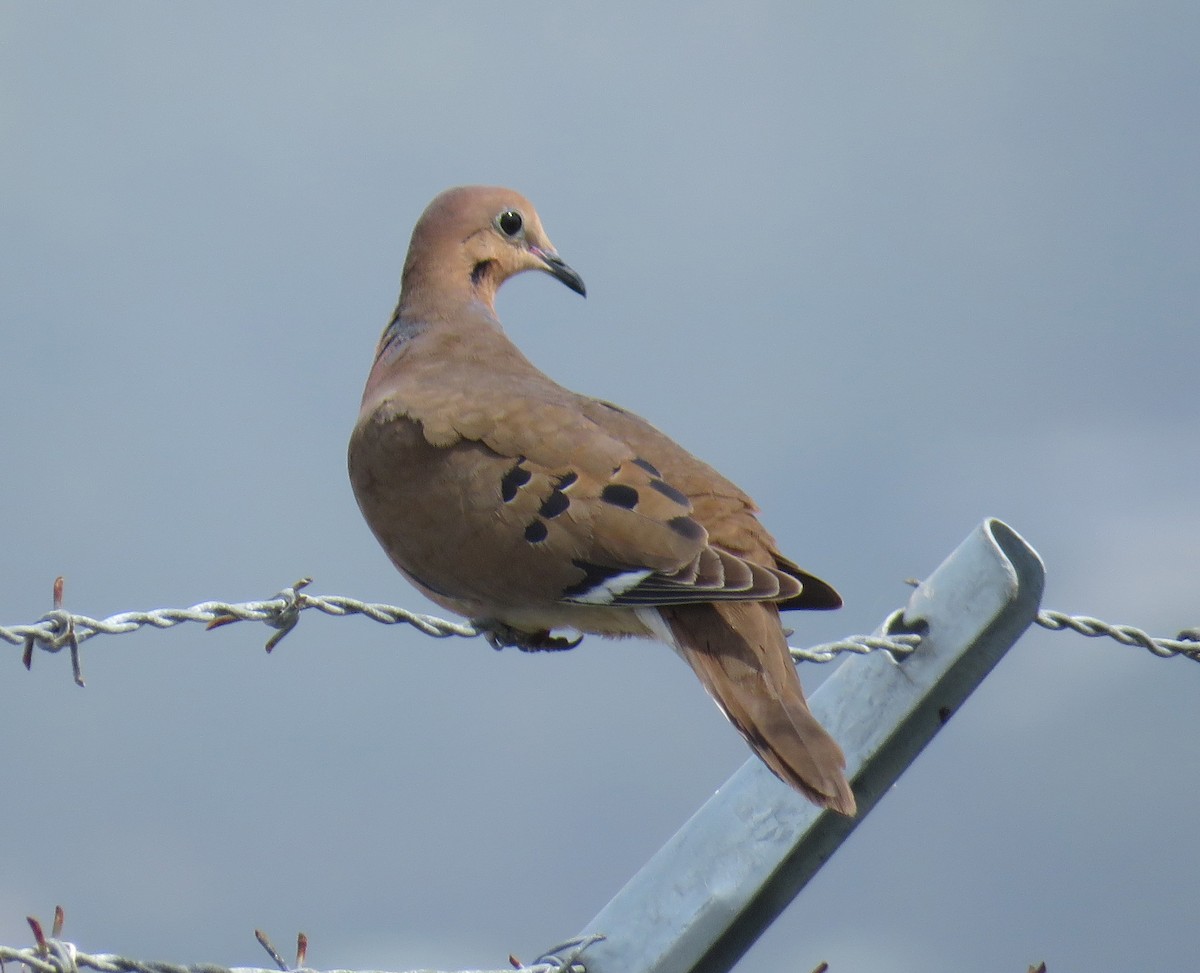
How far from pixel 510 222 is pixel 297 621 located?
7.61ft

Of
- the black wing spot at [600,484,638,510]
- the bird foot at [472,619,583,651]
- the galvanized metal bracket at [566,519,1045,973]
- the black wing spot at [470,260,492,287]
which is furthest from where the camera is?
the black wing spot at [470,260,492,287]

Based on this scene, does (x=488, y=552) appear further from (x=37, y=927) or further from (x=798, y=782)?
(x=37, y=927)

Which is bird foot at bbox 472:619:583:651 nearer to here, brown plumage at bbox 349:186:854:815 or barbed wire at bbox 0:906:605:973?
brown plumage at bbox 349:186:854:815

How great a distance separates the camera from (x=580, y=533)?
3182mm

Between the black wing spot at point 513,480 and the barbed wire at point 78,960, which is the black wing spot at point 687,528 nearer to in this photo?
the black wing spot at point 513,480

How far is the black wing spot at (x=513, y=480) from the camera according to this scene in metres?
3.32

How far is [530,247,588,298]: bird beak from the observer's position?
483 cm

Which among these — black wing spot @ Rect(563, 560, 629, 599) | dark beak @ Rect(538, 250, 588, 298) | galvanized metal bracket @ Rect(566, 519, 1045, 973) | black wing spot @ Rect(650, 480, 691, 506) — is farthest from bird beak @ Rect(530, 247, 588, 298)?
galvanized metal bracket @ Rect(566, 519, 1045, 973)

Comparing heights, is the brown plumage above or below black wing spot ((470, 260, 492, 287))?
below

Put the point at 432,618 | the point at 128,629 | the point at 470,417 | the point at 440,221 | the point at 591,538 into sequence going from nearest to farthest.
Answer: the point at 128,629 < the point at 432,618 < the point at 591,538 < the point at 470,417 < the point at 440,221

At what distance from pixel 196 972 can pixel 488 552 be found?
1.37 m

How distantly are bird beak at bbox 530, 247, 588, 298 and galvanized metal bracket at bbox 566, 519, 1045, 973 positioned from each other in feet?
7.04

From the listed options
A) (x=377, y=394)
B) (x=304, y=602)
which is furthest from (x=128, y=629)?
(x=377, y=394)

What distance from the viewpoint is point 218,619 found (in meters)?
2.52
